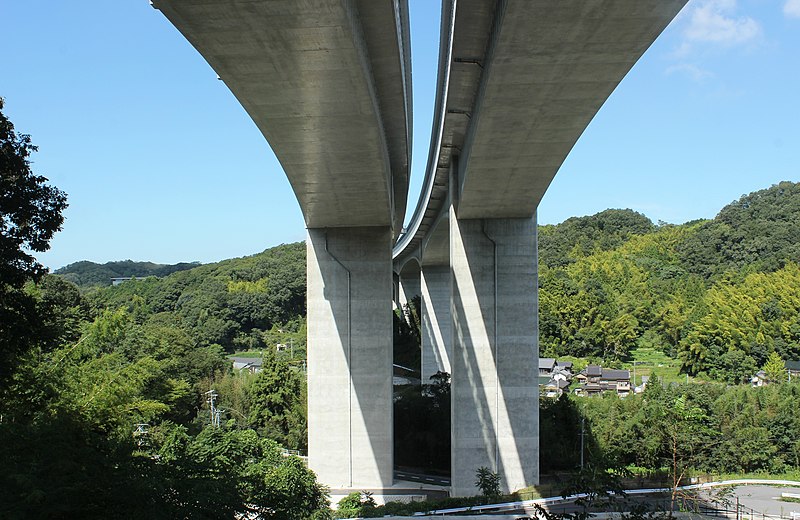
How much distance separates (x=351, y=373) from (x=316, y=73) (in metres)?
13.4

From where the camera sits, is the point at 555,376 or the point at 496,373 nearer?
the point at 496,373

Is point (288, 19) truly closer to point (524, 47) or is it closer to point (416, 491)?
point (524, 47)

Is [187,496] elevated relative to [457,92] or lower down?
lower down

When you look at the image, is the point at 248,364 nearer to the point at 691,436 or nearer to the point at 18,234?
the point at 691,436

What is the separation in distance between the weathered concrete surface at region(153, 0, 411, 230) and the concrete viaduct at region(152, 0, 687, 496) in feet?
0.12

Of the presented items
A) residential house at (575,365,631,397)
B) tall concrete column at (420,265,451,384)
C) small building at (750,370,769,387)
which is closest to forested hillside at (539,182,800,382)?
small building at (750,370,769,387)

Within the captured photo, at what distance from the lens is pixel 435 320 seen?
142 ft

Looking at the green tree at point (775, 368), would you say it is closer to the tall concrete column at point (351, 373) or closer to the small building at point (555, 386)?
the small building at point (555, 386)

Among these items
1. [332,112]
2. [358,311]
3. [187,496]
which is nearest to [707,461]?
[358,311]

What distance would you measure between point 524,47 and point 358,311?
13593 mm

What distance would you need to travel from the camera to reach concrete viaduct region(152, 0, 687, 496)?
912 centimetres

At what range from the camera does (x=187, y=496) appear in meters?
7.41

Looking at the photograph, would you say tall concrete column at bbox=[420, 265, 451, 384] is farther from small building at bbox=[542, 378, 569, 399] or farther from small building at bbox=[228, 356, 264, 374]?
small building at bbox=[228, 356, 264, 374]

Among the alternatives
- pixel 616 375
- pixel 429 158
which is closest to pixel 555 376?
pixel 616 375
